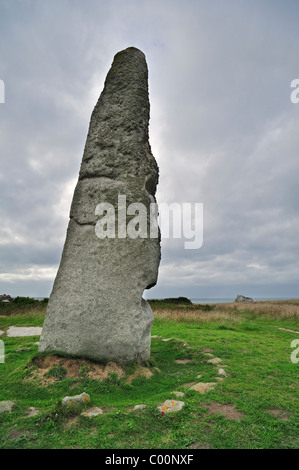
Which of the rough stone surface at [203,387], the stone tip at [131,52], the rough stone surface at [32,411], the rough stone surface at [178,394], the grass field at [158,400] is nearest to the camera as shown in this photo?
the grass field at [158,400]

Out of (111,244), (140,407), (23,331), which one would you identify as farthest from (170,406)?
(23,331)

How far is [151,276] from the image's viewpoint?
737cm

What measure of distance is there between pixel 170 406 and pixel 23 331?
446 inches

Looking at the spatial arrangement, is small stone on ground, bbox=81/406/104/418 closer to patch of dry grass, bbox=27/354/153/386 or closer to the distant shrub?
patch of dry grass, bbox=27/354/153/386

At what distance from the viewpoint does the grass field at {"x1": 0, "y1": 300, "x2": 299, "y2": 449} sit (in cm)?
377

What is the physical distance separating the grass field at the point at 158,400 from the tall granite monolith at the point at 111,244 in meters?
0.60

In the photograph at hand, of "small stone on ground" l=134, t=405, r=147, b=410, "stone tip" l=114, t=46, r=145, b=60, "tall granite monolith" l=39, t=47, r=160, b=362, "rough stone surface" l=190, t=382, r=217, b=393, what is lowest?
"small stone on ground" l=134, t=405, r=147, b=410

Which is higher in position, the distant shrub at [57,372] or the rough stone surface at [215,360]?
the distant shrub at [57,372]

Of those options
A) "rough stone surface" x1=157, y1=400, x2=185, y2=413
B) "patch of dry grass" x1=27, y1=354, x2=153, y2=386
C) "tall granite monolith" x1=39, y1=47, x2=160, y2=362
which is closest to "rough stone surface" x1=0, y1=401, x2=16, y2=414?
"patch of dry grass" x1=27, y1=354, x2=153, y2=386

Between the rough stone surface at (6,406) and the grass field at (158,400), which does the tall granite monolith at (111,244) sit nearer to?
the grass field at (158,400)

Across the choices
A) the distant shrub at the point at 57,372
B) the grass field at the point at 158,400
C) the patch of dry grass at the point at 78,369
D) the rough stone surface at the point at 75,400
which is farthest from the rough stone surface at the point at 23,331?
the rough stone surface at the point at 75,400

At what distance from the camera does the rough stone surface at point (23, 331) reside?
13.3 m

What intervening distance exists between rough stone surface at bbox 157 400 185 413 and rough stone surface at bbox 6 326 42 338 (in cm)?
1032

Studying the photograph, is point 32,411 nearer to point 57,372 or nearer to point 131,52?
point 57,372
